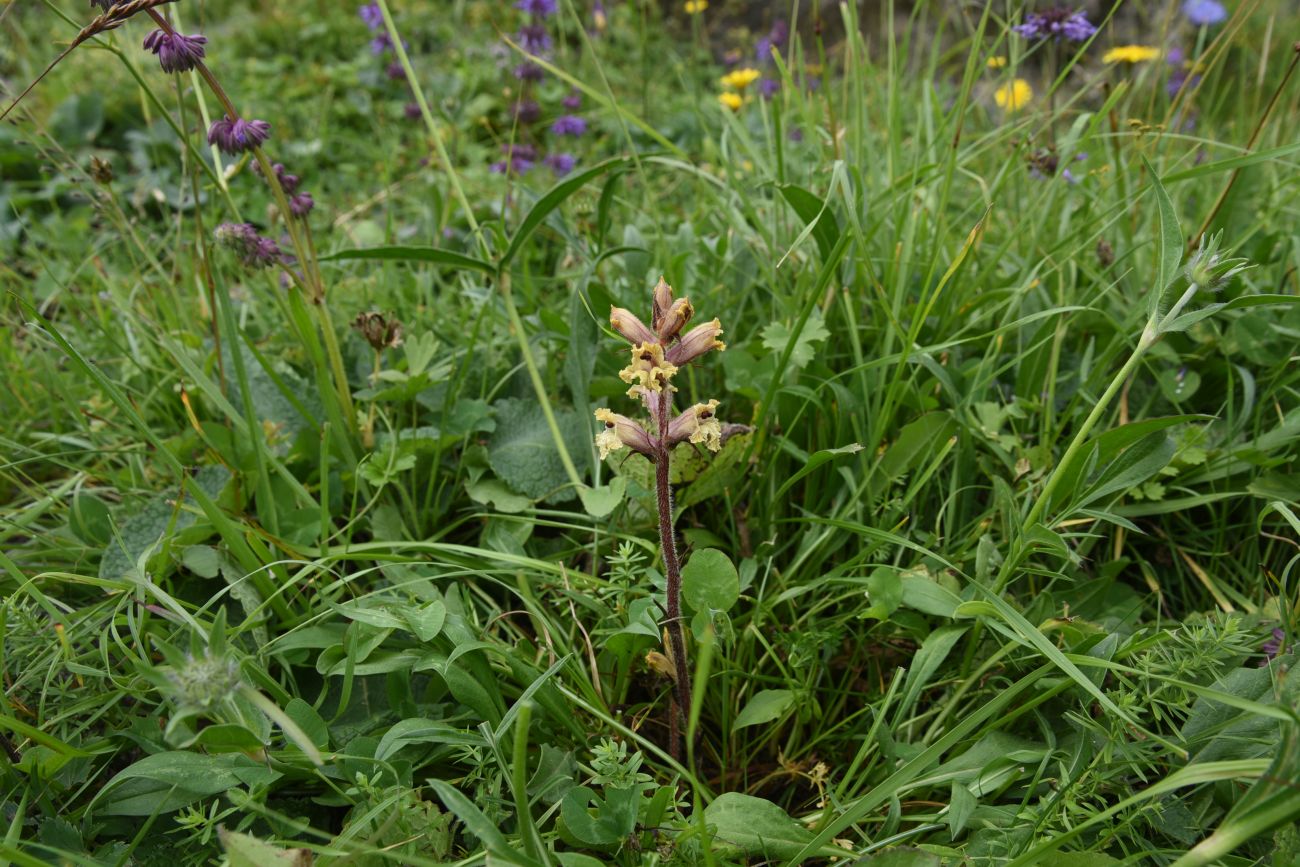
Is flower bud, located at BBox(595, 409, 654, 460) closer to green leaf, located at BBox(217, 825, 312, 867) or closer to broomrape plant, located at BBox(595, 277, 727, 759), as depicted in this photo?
broomrape plant, located at BBox(595, 277, 727, 759)

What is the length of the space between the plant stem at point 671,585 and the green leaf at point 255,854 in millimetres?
482

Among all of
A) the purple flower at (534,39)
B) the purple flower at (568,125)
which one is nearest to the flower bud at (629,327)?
the purple flower at (568,125)

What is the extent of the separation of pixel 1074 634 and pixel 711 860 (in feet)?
1.97

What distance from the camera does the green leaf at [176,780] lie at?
3.30 ft

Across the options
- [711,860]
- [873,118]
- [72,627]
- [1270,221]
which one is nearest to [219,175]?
[72,627]

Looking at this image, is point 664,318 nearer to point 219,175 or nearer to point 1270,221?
point 219,175

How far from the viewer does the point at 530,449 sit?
1.50 meters

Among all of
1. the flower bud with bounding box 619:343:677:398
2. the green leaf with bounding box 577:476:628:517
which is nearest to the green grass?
the green leaf with bounding box 577:476:628:517

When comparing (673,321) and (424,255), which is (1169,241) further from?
(424,255)

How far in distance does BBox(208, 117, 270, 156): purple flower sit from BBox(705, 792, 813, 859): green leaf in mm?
1170

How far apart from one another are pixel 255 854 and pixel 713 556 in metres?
0.63

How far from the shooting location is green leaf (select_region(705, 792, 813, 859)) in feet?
3.32

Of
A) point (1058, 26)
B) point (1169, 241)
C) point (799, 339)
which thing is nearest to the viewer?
point (1169, 241)

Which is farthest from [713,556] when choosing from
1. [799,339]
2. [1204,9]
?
[1204,9]
